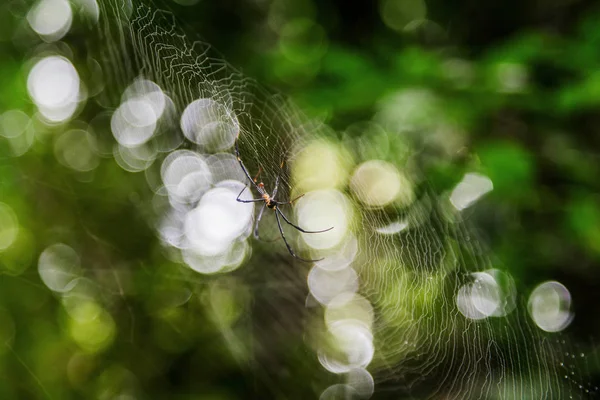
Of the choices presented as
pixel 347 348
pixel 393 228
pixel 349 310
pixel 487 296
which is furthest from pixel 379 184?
pixel 347 348

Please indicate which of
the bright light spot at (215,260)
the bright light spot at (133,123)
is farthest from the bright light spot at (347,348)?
the bright light spot at (133,123)

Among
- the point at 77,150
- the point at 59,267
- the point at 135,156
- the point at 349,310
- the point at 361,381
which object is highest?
the point at 135,156

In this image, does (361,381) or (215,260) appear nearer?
(361,381)

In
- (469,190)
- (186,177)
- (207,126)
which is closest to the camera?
(469,190)

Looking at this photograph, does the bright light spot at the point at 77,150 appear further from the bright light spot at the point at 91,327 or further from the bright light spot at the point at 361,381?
the bright light spot at the point at 361,381

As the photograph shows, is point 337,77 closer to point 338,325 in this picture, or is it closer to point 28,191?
point 338,325

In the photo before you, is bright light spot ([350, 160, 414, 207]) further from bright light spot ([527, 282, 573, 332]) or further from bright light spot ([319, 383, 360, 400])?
bright light spot ([319, 383, 360, 400])

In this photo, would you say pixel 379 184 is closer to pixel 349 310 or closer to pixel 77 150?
pixel 349 310

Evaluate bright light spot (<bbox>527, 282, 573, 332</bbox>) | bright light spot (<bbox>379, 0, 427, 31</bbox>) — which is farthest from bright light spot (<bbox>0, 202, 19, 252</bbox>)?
bright light spot (<bbox>527, 282, 573, 332</bbox>)

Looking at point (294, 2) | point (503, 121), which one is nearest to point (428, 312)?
point (503, 121)
